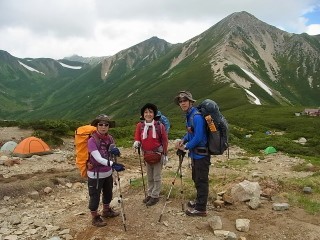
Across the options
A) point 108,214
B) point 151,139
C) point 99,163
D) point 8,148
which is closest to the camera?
point 99,163

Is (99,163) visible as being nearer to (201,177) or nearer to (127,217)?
(127,217)

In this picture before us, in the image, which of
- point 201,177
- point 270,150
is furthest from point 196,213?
point 270,150

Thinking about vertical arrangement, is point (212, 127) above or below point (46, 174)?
above

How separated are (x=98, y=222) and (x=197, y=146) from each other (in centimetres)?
329

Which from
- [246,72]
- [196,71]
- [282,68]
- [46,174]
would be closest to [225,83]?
[246,72]

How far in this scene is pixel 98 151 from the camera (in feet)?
31.0

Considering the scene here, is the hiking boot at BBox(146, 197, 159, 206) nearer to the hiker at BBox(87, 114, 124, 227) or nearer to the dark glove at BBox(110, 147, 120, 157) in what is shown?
the hiker at BBox(87, 114, 124, 227)

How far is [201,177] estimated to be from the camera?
32.4ft

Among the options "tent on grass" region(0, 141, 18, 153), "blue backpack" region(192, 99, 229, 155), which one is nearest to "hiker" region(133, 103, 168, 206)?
"blue backpack" region(192, 99, 229, 155)

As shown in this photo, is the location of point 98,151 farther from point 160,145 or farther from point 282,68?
point 282,68

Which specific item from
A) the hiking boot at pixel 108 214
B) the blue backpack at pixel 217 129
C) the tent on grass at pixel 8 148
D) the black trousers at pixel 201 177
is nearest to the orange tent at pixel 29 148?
the tent on grass at pixel 8 148

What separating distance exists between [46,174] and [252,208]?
10.4 meters

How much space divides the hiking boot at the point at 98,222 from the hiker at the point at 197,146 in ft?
7.62

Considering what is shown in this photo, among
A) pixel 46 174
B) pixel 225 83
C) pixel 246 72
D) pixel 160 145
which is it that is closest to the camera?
pixel 160 145
